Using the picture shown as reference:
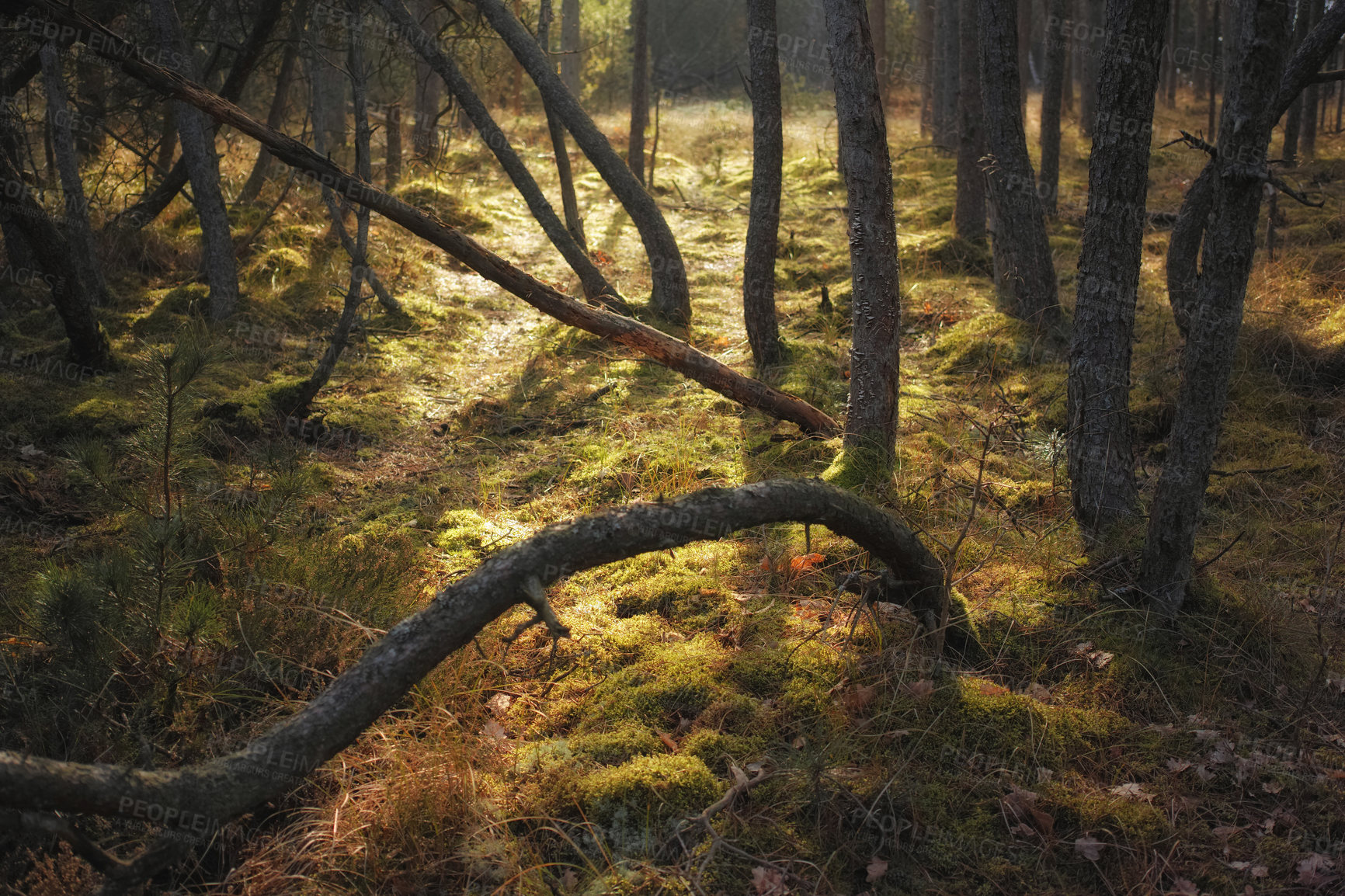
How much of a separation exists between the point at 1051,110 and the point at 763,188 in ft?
17.2

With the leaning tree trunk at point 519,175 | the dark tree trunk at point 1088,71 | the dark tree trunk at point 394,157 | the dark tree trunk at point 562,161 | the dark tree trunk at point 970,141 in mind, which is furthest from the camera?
the dark tree trunk at point 1088,71

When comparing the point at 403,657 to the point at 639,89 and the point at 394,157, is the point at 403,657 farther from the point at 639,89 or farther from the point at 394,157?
the point at 639,89

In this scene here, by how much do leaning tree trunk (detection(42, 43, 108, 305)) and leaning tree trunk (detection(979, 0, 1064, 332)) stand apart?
8.51 m

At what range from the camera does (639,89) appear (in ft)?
48.6

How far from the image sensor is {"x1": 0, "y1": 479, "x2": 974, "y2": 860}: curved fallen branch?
237 centimetres

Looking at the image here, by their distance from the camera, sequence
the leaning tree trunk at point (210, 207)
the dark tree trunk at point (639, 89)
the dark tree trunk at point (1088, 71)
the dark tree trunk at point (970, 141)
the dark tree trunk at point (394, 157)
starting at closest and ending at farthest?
the leaning tree trunk at point (210, 207) < the dark tree trunk at point (970, 141) < the dark tree trunk at point (394, 157) < the dark tree trunk at point (639, 89) < the dark tree trunk at point (1088, 71)

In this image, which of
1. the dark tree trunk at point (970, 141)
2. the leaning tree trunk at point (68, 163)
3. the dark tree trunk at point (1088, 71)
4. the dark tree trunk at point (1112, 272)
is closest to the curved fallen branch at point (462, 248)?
the dark tree trunk at point (1112, 272)

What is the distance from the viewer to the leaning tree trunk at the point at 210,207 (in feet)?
27.9

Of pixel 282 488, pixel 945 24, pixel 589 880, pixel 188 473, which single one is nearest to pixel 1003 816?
pixel 589 880

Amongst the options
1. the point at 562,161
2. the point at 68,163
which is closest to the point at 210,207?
the point at 68,163

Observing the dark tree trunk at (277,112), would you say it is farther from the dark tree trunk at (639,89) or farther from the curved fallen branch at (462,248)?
the dark tree trunk at (639,89)

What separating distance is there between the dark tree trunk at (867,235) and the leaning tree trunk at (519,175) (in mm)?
3935

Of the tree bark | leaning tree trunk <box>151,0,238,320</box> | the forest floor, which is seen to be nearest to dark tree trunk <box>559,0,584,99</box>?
the tree bark

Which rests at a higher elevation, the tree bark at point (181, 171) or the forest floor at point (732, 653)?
the tree bark at point (181, 171)
